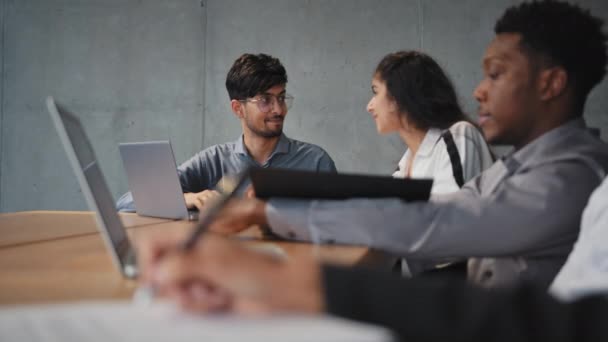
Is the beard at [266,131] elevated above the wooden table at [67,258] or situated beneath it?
situated beneath

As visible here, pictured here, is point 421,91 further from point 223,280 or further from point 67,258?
point 223,280

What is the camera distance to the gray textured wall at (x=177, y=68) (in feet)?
12.8

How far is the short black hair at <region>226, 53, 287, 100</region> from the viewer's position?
9.63 ft

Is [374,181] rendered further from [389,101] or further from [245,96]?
[245,96]

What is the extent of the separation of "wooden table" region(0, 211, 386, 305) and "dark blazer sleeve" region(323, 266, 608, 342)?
8.3 inches

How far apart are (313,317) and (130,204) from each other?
6.21ft

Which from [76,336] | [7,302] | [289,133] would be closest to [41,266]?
[7,302]

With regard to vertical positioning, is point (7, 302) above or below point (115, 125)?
above

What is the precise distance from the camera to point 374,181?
121 centimetres

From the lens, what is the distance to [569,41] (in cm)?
137

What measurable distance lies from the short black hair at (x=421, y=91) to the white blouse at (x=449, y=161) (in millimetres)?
258

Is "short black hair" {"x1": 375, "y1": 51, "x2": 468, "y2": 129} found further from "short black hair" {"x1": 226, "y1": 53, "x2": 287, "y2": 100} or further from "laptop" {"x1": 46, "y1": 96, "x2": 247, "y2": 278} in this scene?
"laptop" {"x1": 46, "y1": 96, "x2": 247, "y2": 278}

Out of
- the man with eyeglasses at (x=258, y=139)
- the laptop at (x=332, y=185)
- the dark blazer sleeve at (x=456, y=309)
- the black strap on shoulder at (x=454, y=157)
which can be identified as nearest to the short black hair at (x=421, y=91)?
the black strap on shoulder at (x=454, y=157)

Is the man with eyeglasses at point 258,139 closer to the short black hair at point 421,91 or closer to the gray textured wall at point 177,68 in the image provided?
the short black hair at point 421,91
